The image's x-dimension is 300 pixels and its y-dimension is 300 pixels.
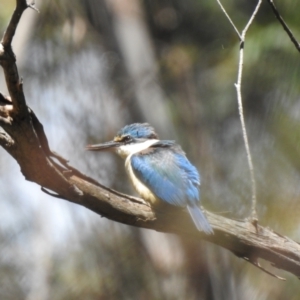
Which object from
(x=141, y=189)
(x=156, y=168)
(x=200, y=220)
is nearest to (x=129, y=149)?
(x=156, y=168)

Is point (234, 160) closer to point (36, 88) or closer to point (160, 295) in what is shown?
point (160, 295)

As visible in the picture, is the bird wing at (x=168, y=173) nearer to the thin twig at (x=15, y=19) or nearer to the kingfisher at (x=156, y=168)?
the kingfisher at (x=156, y=168)

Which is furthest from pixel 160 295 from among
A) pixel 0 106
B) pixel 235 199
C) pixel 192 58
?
pixel 192 58

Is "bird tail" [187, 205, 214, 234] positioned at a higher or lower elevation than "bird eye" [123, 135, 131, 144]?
lower

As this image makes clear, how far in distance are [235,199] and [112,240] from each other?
657mm

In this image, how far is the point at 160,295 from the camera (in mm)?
2932

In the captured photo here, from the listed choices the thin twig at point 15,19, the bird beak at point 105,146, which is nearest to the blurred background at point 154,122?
the bird beak at point 105,146

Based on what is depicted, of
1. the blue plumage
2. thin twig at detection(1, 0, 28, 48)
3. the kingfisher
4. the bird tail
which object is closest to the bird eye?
the kingfisher

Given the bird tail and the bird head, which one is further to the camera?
the bird head

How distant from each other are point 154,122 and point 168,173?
90 centimetres

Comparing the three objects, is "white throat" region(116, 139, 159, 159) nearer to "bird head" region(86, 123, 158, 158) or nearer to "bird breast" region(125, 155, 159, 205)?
"bird head" region(86, 123, 158, 158)

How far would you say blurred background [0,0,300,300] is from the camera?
309 centimetres

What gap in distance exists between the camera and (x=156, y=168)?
3.22 metres

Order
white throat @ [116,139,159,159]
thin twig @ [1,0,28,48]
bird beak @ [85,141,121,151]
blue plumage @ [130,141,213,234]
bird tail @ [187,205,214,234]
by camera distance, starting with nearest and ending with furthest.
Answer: thin twig @ [1,0,28,48], bird tail @ [187,205,214,234], blue plumage @ [130,141,213,234], bird beak @ [85,141,121,151], white throat @ [116,139,159,159]
